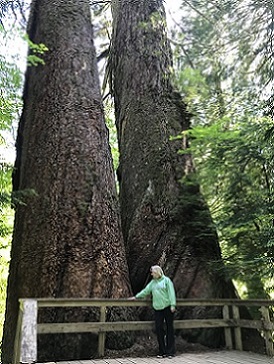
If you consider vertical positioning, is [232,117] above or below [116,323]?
above

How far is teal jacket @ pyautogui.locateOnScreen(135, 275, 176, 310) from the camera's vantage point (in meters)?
4.62

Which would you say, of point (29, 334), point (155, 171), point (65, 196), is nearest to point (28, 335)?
point (29, 334)

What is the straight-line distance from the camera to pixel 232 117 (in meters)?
5.79

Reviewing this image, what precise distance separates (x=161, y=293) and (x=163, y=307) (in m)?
0.16

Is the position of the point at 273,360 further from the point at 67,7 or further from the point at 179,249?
the point at 67,7

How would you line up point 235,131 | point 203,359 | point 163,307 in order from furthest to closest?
point 235,131
point 163,307
point 203,359

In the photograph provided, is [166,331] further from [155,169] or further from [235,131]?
[155,169]

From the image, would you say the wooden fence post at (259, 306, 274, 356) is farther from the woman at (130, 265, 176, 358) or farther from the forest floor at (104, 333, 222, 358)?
the woman at (130, 265, 176, 358)

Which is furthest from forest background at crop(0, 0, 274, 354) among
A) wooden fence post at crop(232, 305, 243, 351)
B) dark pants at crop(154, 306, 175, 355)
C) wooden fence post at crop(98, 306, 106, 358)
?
wooden fence post at crop(98, 306, 106, 358)

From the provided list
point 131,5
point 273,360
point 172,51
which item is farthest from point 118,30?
point 273,360

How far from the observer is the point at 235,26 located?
5961mm

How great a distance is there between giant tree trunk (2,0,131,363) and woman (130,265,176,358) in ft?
1.76

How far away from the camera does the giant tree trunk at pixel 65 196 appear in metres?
4.82

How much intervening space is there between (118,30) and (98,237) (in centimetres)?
533
